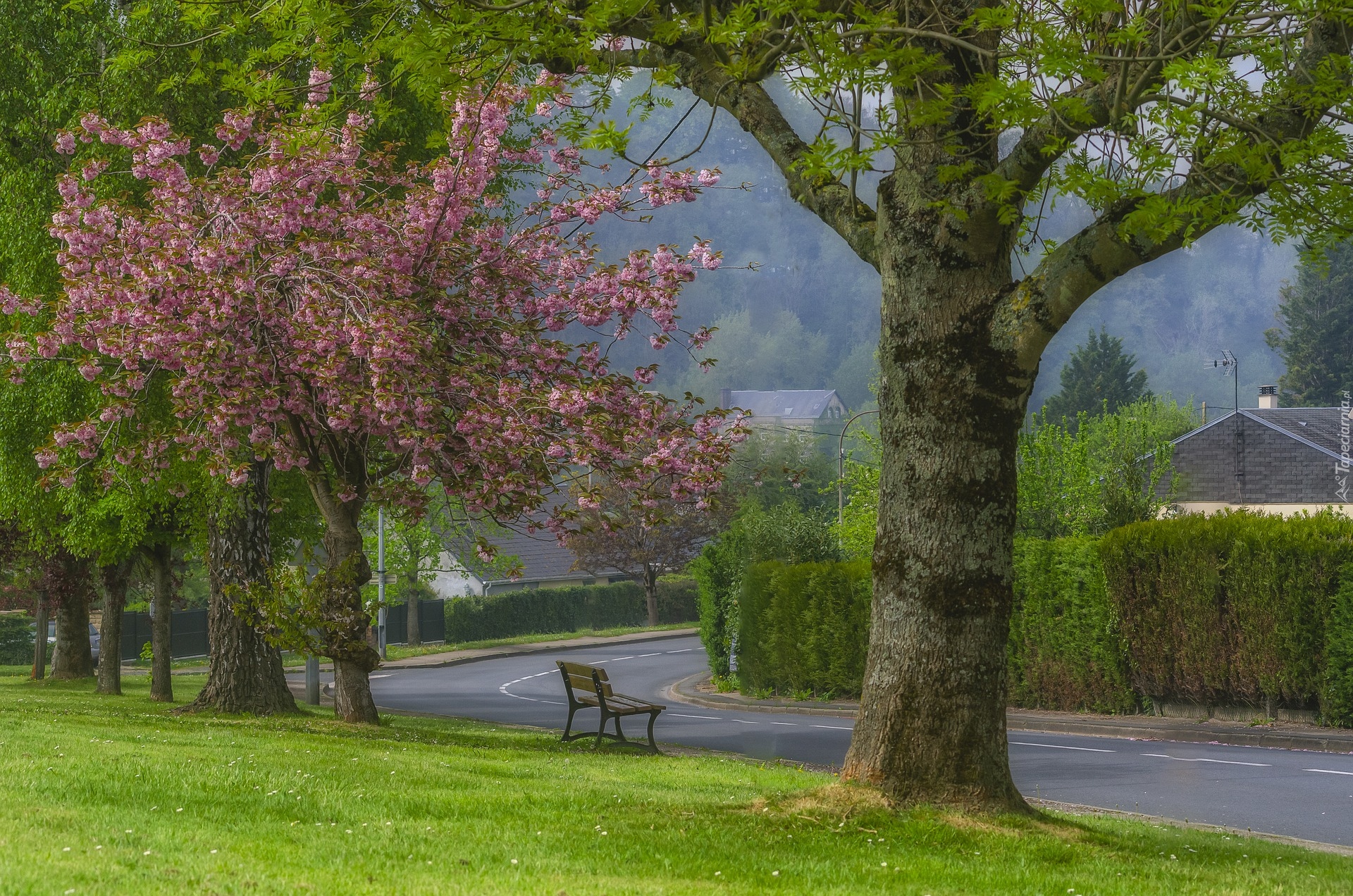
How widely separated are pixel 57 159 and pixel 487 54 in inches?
510

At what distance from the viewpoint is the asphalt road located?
1148 centimetres

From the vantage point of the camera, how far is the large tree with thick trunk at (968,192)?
6992mm

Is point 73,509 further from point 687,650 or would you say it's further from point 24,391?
point 687,650

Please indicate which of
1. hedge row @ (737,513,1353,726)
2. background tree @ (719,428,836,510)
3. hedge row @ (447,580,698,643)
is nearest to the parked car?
hedge row @ (447,580,698,643)

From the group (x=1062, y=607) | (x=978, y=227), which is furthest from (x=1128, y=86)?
(x=1062, y=607)

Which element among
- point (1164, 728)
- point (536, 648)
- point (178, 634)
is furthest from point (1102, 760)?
point (178, 634)

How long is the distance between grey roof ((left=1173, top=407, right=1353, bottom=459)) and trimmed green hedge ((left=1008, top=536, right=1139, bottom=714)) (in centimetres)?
3412

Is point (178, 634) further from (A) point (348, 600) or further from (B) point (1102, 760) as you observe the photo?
(B) point (1102, 760)

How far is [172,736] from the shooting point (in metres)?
12.3

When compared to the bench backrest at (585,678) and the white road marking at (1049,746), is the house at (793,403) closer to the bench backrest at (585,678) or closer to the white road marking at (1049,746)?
the white road marking at (1049,746)

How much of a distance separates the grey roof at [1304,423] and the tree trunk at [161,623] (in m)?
42.2

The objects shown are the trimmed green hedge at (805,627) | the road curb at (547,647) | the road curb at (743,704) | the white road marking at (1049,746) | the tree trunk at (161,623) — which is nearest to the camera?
the white road marking at (1049,746)

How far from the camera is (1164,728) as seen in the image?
1864 centimetres

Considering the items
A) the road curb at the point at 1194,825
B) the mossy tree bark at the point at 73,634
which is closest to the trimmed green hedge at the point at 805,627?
the road curb at the point at 1194,825
